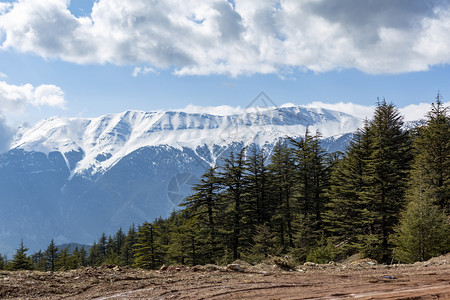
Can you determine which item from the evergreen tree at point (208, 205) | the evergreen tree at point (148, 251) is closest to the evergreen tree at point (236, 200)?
the evergreen tree at point (208, 205)

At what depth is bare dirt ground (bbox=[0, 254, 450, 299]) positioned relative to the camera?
821 centimetres

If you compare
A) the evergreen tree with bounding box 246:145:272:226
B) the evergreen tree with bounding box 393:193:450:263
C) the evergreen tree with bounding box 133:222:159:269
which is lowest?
the evergreen tree with bounding box 133:222:159:269

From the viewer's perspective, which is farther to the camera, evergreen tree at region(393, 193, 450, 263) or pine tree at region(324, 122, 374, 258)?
pine tree at region(324, 122, 374, 258)

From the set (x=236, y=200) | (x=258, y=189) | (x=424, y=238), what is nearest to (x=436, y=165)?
(x=424, y=238)

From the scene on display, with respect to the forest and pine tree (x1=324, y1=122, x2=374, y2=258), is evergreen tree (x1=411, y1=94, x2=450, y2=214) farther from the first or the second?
pine tree (x1=324, y1=122, x2=374, y2=258)

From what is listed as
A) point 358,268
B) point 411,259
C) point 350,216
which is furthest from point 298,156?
point 358,268

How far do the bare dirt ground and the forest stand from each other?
10189 mm

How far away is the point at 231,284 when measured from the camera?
32.9 ft

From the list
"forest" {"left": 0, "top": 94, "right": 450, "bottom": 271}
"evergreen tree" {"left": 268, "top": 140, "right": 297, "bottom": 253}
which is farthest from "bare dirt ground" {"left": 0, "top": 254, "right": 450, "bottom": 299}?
"evergreen tree" {"left": 268, "top": 140, "right": 297, "bottom": 253}

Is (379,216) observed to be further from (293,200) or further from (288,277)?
(288,277)

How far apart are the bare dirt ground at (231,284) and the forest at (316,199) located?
10189mm

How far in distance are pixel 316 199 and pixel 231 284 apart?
85.2 ft

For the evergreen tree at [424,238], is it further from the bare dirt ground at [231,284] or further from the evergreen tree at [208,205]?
the evergreen tree at [208,205]

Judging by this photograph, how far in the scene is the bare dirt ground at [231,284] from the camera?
8211 millimetres
